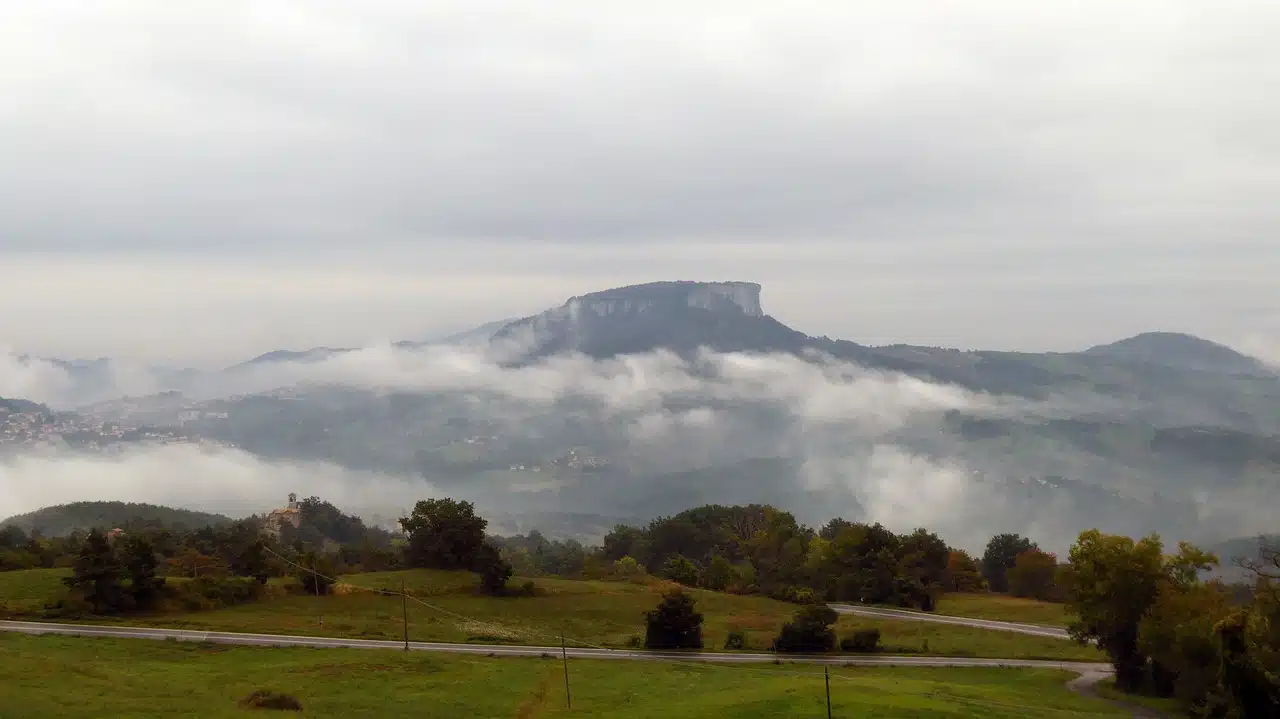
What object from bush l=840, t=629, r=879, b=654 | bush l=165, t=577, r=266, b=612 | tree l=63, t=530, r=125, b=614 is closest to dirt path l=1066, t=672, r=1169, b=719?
bush l=840, t=629, r=879, b=654

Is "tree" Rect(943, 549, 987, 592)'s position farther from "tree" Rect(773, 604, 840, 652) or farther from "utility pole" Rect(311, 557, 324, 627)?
"utility pole" Rect(311, 557, 324, 627)

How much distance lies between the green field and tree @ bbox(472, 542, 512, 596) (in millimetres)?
1659

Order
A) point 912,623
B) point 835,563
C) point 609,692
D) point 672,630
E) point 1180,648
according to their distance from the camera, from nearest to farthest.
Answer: point 609,692 → point 1180,648 → point 672,630 → point 912,623 → point 835,563

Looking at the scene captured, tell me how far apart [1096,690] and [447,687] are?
140 feet

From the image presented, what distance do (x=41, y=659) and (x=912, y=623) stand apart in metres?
70.5

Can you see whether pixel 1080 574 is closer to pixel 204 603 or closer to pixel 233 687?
pixel 233 687

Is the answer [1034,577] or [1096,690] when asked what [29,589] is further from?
[1034,577]

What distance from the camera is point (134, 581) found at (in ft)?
232

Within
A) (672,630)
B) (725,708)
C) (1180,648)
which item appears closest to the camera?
(725,708)

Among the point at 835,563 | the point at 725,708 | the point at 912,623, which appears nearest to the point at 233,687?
the point at 725,708

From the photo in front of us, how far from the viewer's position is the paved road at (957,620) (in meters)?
84.2

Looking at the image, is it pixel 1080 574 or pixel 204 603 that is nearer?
pixel 1080 574

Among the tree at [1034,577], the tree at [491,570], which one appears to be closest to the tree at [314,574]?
the tree at [491,570]

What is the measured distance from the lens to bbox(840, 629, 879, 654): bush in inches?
2835
